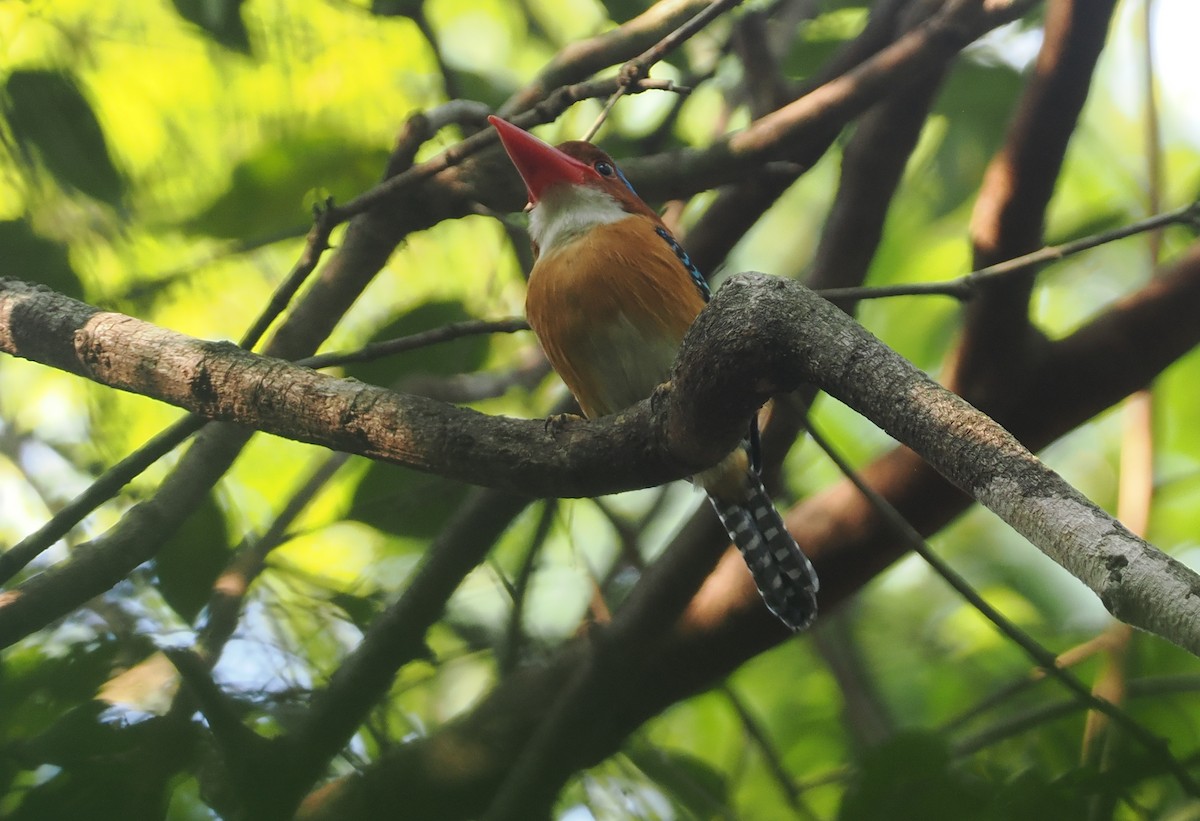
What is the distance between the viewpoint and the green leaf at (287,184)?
191 centimetres

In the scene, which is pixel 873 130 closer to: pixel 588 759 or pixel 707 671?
pixel 707 671

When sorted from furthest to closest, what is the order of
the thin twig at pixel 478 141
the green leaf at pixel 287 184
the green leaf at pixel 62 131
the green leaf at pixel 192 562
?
the green leaf at pixel 287 184 → the green leaf at pixel 62 131 → the green leaf at pixel 192 562 → the thin twig at pixel 478 141

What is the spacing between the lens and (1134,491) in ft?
6.18

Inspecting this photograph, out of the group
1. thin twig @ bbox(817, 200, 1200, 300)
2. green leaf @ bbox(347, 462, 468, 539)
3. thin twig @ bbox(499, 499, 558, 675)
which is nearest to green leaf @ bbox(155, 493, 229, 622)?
green leaf @ bbox(347, 462, 468, 539)

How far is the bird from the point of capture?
1.65 meters

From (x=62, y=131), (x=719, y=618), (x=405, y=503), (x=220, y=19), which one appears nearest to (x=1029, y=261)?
(x=719, y=618)

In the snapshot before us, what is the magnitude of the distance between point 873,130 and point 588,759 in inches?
49.5

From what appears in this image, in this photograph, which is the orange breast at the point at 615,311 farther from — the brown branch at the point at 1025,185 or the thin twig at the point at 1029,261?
the brown branch at the point at 1025,185

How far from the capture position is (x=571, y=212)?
5.85ft

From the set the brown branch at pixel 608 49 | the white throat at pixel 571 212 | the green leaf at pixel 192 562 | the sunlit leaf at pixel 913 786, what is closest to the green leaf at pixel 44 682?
the green leaf at pixel 192 562

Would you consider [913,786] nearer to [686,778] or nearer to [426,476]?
[686,778]

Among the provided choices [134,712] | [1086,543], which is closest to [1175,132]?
[1086,543]

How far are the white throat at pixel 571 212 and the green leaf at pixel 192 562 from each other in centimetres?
72

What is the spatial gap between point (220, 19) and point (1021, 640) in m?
1.75
